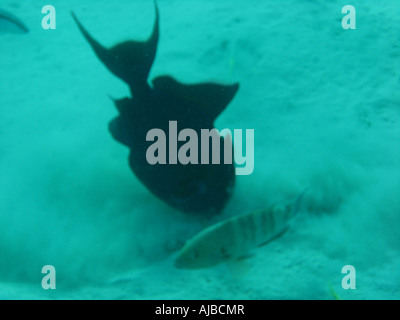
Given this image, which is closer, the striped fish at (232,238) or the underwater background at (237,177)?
the striped fish at (232,238)

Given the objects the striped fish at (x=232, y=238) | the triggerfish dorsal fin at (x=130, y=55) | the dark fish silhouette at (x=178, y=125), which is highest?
the triggerfish dorsal fin at (x=130, y=55)

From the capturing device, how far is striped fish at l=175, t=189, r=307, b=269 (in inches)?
85.6

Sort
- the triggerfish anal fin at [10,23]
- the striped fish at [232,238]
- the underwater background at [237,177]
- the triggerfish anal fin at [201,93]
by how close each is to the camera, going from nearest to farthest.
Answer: the striped fish at [232,238] < the underwater background at [237,177] < the triggerfish anal fin at [201,93] < the triggerfish anal fin at [10,23]

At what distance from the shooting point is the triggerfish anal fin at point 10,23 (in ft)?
13.0

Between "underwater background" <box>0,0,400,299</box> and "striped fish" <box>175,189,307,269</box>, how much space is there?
30 centimetres

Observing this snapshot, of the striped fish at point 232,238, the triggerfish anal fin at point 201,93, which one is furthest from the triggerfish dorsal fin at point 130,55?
the striped fish at point 232,238

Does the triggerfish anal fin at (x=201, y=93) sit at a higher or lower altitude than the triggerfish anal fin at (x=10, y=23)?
lower

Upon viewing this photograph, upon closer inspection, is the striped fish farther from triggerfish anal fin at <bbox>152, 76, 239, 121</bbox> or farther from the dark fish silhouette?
triggerfish anal fin at <bbox>152, 76, 239, 121</bbox>

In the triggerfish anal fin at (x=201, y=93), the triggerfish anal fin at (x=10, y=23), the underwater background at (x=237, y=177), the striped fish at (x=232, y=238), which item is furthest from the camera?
the triggerfish anal fin at (x=10, y=23)

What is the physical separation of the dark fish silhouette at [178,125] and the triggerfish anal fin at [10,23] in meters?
2.27

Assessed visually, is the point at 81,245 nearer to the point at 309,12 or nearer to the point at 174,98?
the point at 174,98

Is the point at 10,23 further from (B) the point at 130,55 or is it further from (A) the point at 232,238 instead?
(A) the point at 232,238

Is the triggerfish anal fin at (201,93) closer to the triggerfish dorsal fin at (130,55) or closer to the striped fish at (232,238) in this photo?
the triggerfish dorsal fin at (130,55)

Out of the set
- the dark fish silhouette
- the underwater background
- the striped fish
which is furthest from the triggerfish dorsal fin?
the striped fish
